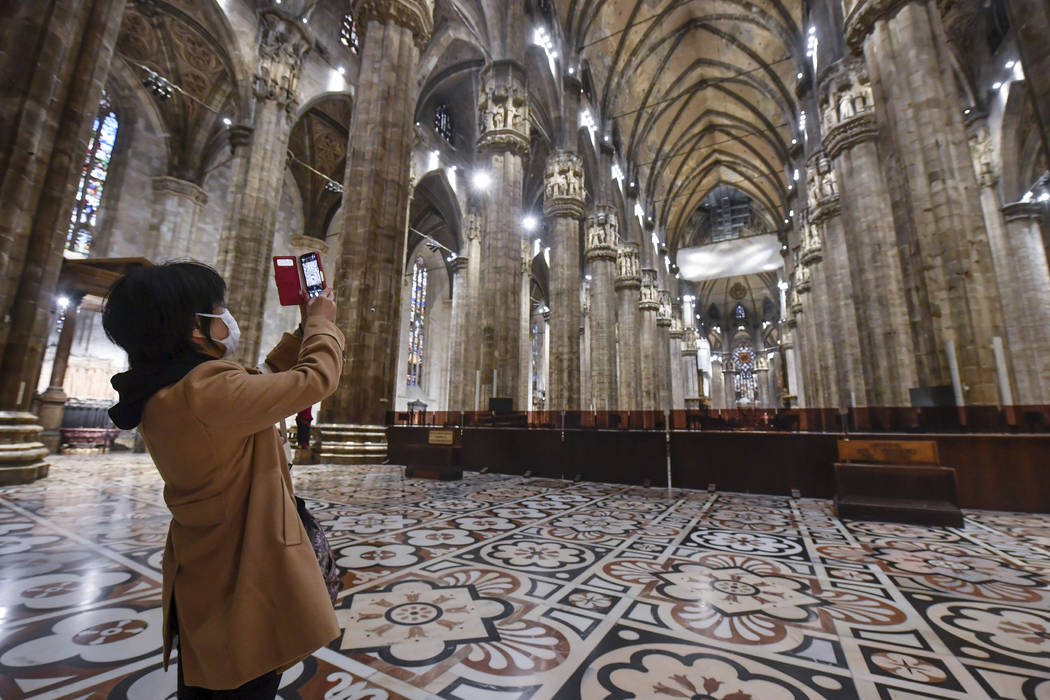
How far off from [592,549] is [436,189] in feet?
56.8

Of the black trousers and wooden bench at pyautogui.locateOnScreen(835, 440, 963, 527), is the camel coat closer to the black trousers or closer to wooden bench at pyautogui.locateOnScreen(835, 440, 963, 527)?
the black trousers

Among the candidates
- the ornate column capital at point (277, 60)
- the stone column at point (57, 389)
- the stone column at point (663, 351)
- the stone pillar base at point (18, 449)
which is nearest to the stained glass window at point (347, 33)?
the ornate column capital at point (277, 60)

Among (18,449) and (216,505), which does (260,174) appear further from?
(216,505)

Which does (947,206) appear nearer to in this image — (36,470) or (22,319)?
(22,319)

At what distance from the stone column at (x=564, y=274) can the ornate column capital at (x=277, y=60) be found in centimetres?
717

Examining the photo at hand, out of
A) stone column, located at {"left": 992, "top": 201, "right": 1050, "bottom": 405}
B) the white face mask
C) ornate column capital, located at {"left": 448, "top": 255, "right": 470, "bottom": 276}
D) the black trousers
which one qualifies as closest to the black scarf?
the white face mask

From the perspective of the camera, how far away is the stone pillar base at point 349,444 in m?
6.30

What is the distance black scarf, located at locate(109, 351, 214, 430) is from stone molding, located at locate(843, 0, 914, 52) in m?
9.48

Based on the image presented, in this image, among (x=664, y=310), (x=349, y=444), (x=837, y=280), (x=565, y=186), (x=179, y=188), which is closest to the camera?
(x=349, y=444)

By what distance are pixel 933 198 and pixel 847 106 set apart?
17.4 feet

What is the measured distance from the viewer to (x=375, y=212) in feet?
22.3

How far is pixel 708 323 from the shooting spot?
4331cm

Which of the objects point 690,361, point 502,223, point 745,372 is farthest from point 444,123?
point 745,372

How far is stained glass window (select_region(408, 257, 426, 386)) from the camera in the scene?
67.5ft
